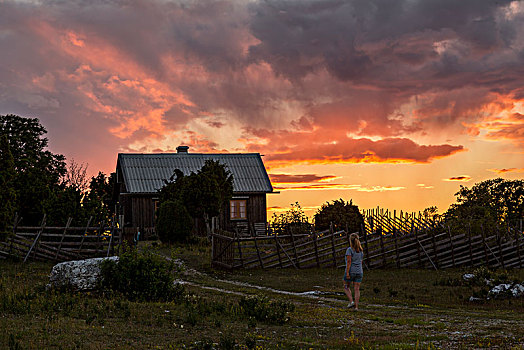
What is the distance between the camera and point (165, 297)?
47.1ft

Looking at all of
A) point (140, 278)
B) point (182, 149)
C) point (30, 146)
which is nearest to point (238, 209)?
point (182, 149)

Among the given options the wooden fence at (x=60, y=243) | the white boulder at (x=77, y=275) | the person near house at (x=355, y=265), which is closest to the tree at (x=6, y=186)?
the white boulder at (x=77, y=275)

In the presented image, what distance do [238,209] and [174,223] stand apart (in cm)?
1378

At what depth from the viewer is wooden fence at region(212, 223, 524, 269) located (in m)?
24.8

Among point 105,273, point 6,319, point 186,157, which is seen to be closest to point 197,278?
point 105,273

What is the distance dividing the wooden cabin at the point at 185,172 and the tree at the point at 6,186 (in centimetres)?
2551

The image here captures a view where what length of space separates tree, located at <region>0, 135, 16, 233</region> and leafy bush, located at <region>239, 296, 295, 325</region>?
951 centimetres

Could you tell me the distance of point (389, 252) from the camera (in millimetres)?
25688

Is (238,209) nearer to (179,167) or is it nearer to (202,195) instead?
(179,167)

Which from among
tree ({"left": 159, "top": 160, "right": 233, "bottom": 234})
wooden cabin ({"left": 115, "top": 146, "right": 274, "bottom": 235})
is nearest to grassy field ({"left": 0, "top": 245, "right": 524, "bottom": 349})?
tree ({"left": 159, "top": 160, "right": 233, "bottom": 234})

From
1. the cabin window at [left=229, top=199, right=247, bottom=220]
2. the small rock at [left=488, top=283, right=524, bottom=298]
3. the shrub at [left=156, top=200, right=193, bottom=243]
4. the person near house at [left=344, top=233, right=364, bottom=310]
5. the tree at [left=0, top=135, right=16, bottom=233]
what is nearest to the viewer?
the person near house at [left=344, top=233, right=364, bottom=310]

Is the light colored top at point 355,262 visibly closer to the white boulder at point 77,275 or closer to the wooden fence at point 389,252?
the white boulder at point 77,275

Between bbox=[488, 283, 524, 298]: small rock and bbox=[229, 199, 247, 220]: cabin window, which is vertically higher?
bbox=[229, 199, 247, 220]: cabin window

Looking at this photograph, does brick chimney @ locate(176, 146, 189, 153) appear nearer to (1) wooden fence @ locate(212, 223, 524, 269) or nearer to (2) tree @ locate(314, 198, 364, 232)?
(2) tree @ locate(314, 198, 364, 232)
